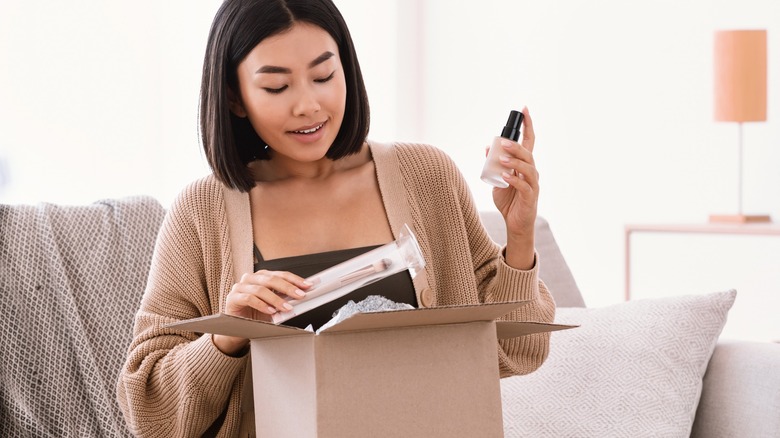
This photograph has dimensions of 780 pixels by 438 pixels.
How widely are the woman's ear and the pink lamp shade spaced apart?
1979 mm

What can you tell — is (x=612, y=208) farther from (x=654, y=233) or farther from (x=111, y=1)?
(x=111, y=1)

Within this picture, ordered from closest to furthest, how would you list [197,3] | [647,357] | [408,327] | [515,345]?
[408,327] < [515,345] < [647,357] < [197,3]

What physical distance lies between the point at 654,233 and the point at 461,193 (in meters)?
2.07

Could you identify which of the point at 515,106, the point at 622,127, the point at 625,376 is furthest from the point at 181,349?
the point at 515,106

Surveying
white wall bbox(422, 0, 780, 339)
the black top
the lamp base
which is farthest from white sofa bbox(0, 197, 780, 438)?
white wall bbox(422, 0, 780, 339)

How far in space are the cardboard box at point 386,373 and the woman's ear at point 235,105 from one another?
526 millimetres

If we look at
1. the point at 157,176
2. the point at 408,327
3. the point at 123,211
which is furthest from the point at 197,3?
the point at 408,327

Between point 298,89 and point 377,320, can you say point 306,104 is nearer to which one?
point 298,89

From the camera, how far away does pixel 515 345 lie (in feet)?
4.56

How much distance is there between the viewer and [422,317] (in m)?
0.88

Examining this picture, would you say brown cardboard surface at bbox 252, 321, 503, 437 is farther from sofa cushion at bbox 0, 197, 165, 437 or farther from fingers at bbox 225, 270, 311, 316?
sofa cushion at bbox 0, 197, 165, 437

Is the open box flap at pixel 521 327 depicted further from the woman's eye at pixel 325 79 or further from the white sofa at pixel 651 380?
the white sofa at pixel 651 380

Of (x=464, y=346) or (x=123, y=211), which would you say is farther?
(x=123, y=211)

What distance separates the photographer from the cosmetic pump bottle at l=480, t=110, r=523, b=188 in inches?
47.7
